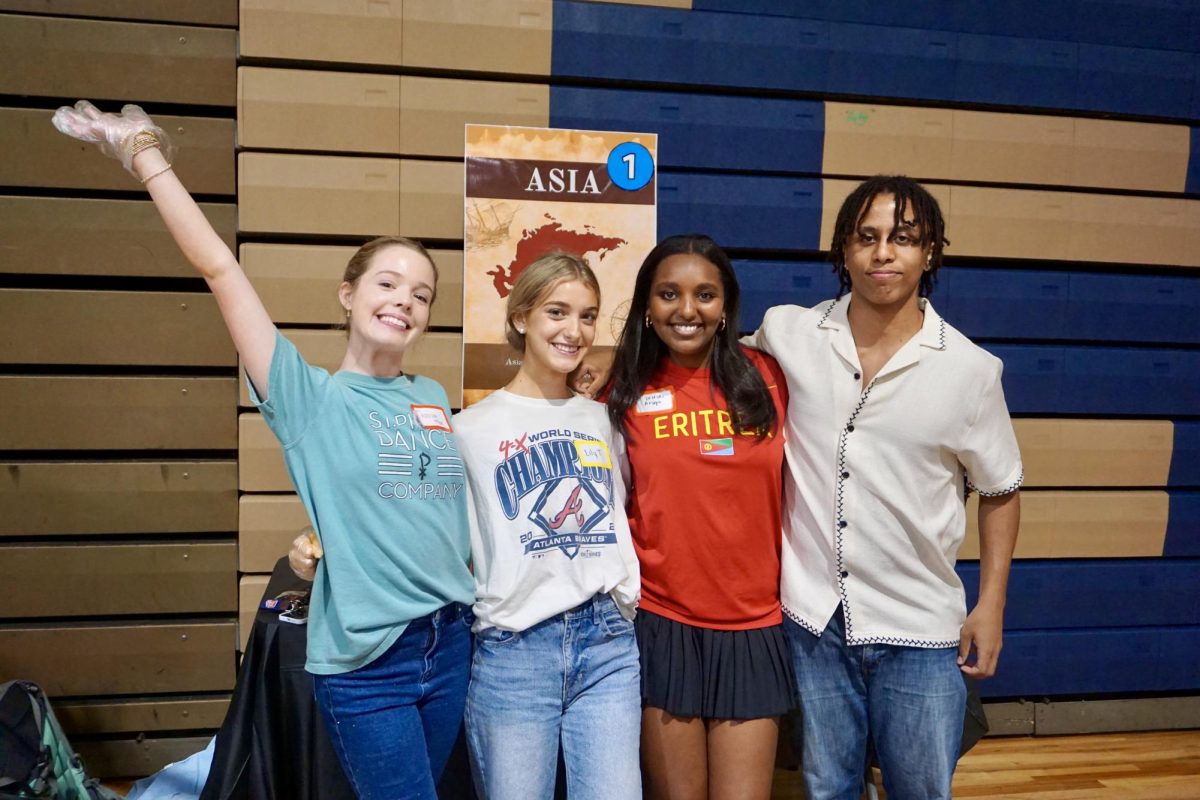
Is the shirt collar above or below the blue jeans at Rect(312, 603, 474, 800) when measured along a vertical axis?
above

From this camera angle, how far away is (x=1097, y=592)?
132 inches

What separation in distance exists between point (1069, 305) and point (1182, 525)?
1.09 m

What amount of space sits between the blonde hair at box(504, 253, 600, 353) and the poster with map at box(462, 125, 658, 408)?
3.21 ft

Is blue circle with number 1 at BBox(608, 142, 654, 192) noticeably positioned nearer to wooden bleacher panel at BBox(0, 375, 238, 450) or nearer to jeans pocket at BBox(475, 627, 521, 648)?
wooden bleacher panel at BBox(0, 375, 238, 450)

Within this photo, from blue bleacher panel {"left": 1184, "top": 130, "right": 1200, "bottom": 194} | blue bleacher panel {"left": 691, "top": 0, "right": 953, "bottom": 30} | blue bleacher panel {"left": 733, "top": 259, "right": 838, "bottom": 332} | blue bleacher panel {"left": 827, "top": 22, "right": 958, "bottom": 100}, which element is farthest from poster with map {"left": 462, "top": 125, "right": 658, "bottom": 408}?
blue bleacher panel {"left": 1184, "top": 130, "right": 1200, "bottom": 194}

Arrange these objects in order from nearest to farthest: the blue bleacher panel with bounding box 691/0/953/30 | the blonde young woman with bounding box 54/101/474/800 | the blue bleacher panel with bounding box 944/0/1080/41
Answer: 1. the blonde young woman with bounding box 54/101/474/800
2. the blue bleacher panel with bounding box 691/0/953/30
3. the blue bleacher panel with bounding box 944/0/1080/41

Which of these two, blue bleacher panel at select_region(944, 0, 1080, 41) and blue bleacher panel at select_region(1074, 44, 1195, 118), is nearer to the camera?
blue bleacher panel at select_region(944, 0, 1080, 41)

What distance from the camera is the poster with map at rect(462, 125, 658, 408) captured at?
2.83 metres

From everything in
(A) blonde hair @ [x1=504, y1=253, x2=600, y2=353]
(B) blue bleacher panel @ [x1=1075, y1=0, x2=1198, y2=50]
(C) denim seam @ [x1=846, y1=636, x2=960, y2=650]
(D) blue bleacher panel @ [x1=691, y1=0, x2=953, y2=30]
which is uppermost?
(B) blue bleacher panel @ [x1=1075, y1=0, x2=1198, y2=50]

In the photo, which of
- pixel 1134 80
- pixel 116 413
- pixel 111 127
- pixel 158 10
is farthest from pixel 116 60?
pixel 1134 80

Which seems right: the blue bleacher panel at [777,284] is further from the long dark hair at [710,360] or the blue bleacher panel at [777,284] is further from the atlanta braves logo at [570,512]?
the atlanta braves logo at [570,512]

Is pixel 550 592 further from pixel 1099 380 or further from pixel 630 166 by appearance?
pixel 1099 380

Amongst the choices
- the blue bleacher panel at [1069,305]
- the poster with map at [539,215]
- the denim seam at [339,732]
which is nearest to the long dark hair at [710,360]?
the denim seam at [339,732]

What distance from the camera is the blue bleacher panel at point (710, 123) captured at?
294cm
